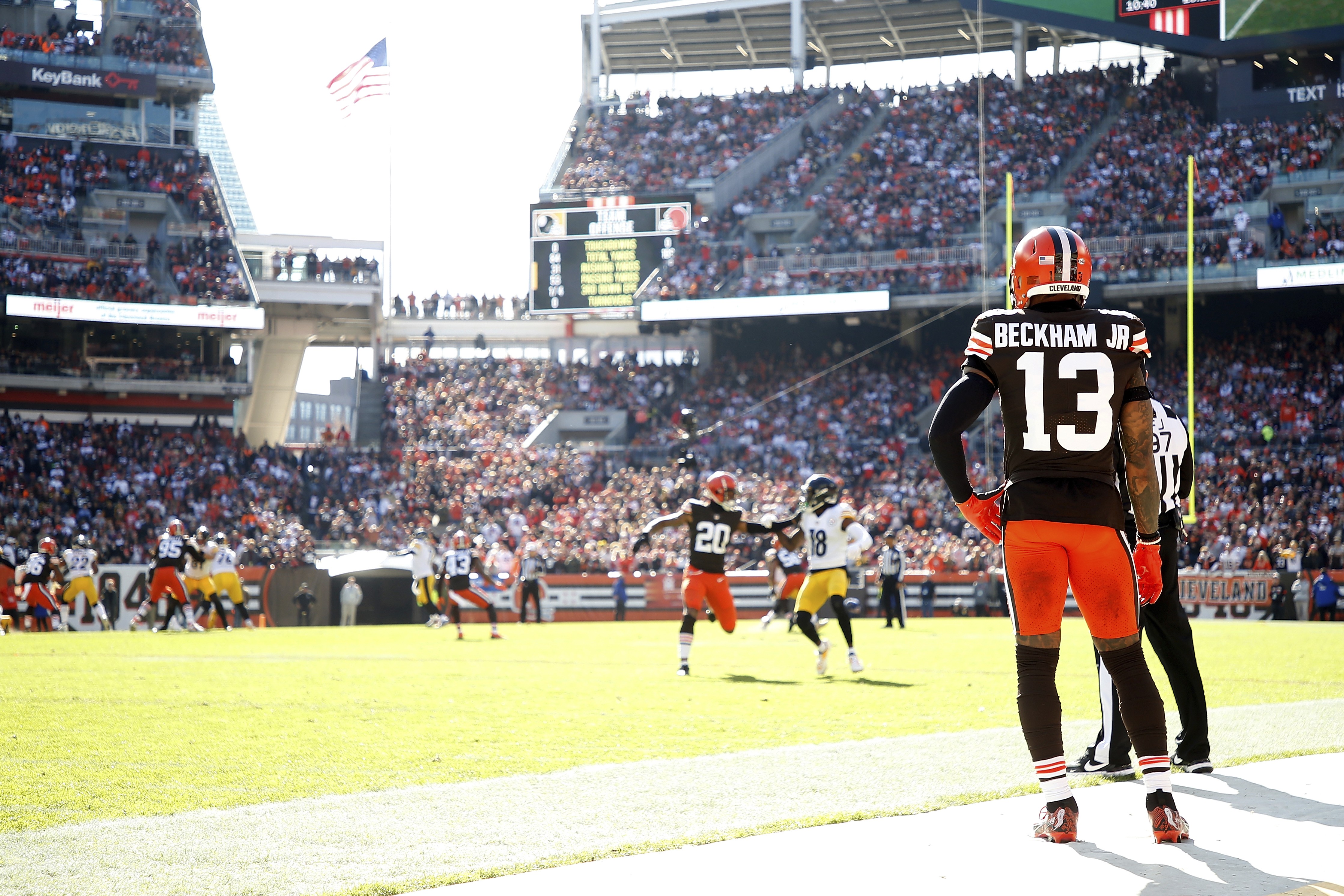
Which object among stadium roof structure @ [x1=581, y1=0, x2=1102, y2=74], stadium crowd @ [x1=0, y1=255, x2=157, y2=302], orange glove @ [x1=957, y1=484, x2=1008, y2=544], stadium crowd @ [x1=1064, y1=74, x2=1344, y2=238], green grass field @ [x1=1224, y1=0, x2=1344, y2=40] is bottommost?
orange glove @ [x1=957, y1=484, x2=1008, y2=544]

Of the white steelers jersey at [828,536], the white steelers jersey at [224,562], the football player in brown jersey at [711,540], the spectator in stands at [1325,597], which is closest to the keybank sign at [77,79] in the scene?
the white steelers jersey at [224,562]

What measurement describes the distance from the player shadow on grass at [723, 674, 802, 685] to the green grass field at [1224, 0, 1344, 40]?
1276 inches

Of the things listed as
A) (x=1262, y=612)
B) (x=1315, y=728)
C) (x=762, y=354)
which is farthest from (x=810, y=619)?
(x=762, y=354)

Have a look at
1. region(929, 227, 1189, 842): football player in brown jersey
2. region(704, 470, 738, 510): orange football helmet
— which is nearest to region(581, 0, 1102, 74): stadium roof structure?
region(704, 470, 738, 510): orange football helmet

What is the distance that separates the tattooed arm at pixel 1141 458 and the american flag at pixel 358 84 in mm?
37489

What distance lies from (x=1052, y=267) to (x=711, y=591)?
10033mm

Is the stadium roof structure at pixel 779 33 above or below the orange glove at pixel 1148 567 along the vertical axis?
above

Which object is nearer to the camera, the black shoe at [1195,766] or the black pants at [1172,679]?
the black shoe at [1195,766]

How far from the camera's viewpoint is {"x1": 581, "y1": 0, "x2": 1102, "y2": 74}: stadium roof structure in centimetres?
4644

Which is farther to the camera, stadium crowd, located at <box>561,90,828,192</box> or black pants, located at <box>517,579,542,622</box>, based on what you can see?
stadium crowd, located at <box>561,90,828,192</box>

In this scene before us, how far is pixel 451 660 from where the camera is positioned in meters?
15.9

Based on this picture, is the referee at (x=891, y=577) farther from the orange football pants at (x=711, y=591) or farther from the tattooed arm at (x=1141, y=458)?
the tattooed arm at (x=1141, y=458)

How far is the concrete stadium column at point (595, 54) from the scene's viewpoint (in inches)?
1930

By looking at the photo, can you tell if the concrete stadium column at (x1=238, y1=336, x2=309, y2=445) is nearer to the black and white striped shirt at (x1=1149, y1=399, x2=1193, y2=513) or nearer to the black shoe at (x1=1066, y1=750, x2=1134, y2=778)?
the black shoe at (x1=1066, y1=750, x2=1134, y2=778)
